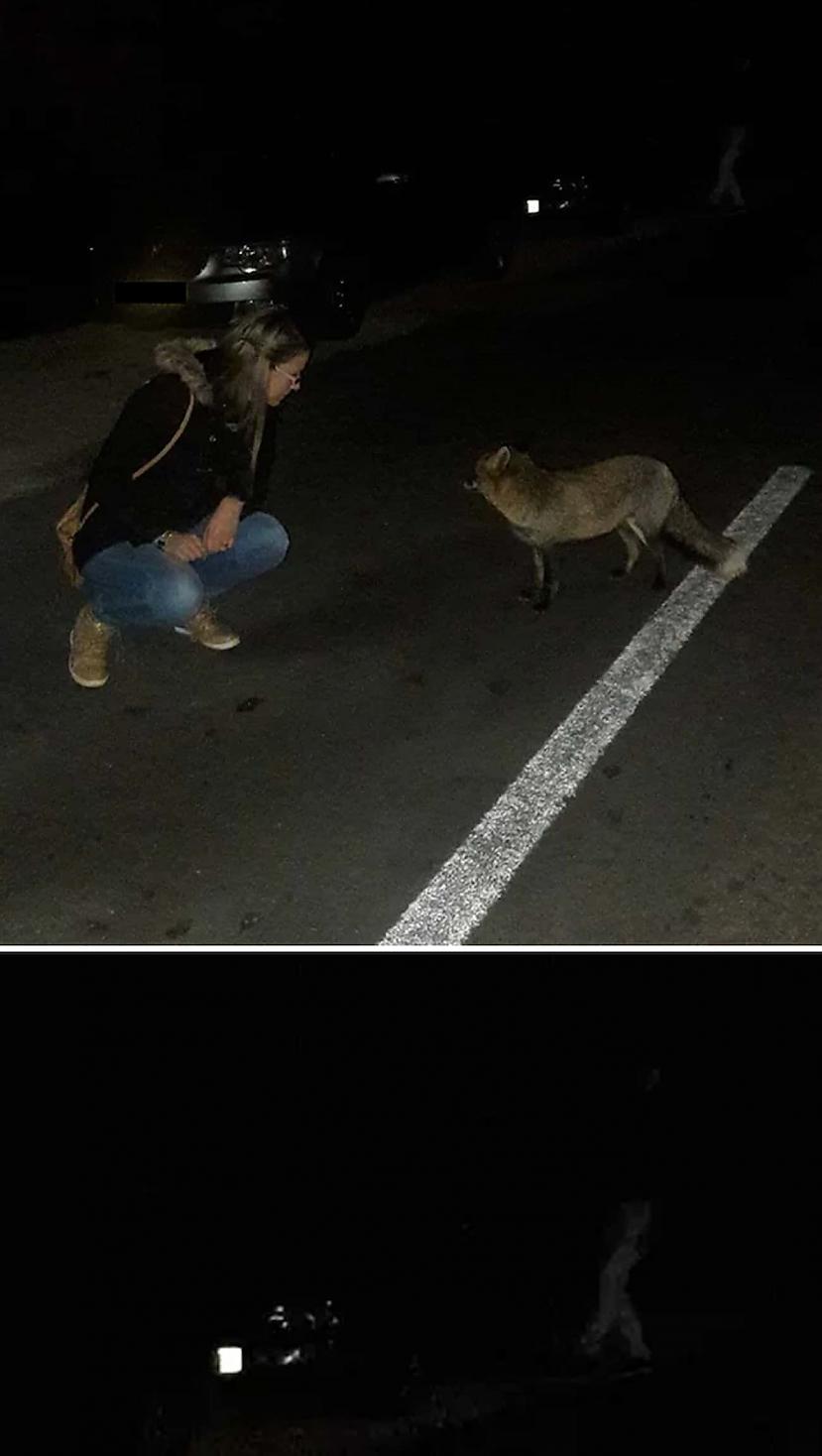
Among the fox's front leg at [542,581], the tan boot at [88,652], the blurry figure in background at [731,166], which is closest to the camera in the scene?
the tan boot at [88,652]

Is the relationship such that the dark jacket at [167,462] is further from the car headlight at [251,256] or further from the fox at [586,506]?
the car headlight at [251,256]

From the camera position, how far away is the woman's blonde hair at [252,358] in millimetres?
5012

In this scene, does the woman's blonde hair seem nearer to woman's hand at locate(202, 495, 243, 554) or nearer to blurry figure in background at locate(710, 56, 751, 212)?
woman's hand at locate(202, 495, 243, 554)

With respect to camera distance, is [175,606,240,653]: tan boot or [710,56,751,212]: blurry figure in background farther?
[710,56,751,212]: blurry figure in background

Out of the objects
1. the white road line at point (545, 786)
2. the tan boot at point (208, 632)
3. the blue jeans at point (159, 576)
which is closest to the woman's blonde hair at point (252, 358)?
the blue jeans at point (159, 576)

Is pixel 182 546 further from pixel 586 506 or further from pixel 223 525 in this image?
pixel 586 506

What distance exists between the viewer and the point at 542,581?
20.8ft

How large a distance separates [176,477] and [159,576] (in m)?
0.40

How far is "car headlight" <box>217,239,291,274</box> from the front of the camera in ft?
32.0

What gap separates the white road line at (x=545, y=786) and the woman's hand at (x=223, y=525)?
1.39 metres
